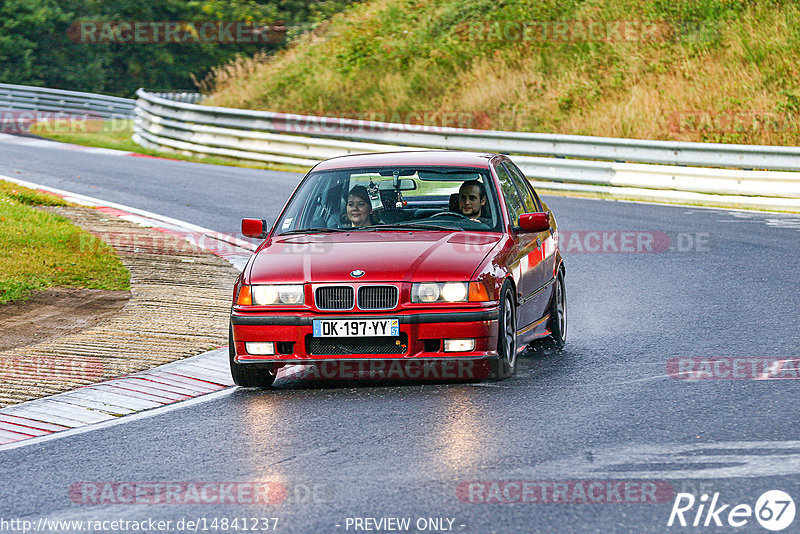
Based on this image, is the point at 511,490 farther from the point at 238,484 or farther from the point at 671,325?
the point at 671,325

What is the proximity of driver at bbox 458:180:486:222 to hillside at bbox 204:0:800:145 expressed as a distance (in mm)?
15529

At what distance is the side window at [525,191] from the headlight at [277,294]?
2.61m

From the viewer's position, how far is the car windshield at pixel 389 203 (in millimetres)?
9117

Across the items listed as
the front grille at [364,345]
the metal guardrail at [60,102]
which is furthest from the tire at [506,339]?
the metal guardrail at [60,102]

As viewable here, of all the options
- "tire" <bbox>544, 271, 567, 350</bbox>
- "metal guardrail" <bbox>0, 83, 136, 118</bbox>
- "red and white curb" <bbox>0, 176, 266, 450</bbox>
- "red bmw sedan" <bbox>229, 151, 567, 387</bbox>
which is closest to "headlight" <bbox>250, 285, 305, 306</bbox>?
"red bmw sedan" <bbox>229, 151, 567, 387</bbox>

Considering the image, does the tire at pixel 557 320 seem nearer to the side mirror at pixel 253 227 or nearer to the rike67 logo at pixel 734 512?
the side mirror at pixel 253 227

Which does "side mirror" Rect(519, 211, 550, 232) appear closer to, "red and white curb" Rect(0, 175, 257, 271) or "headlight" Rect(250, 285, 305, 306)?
"headlight" Rect(250, 285, 305, 306)

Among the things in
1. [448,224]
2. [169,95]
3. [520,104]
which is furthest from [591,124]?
[448,224]

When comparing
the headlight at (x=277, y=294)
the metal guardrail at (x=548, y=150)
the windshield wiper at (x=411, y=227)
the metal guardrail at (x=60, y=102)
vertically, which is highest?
the windshield wiper at (x=411, y=227)

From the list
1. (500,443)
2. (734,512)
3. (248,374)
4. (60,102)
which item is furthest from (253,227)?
(60,102)

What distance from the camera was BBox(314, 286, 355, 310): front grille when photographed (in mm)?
7992

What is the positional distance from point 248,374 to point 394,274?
4.18ft

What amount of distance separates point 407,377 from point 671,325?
115 inches

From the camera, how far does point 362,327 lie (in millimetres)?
7910
